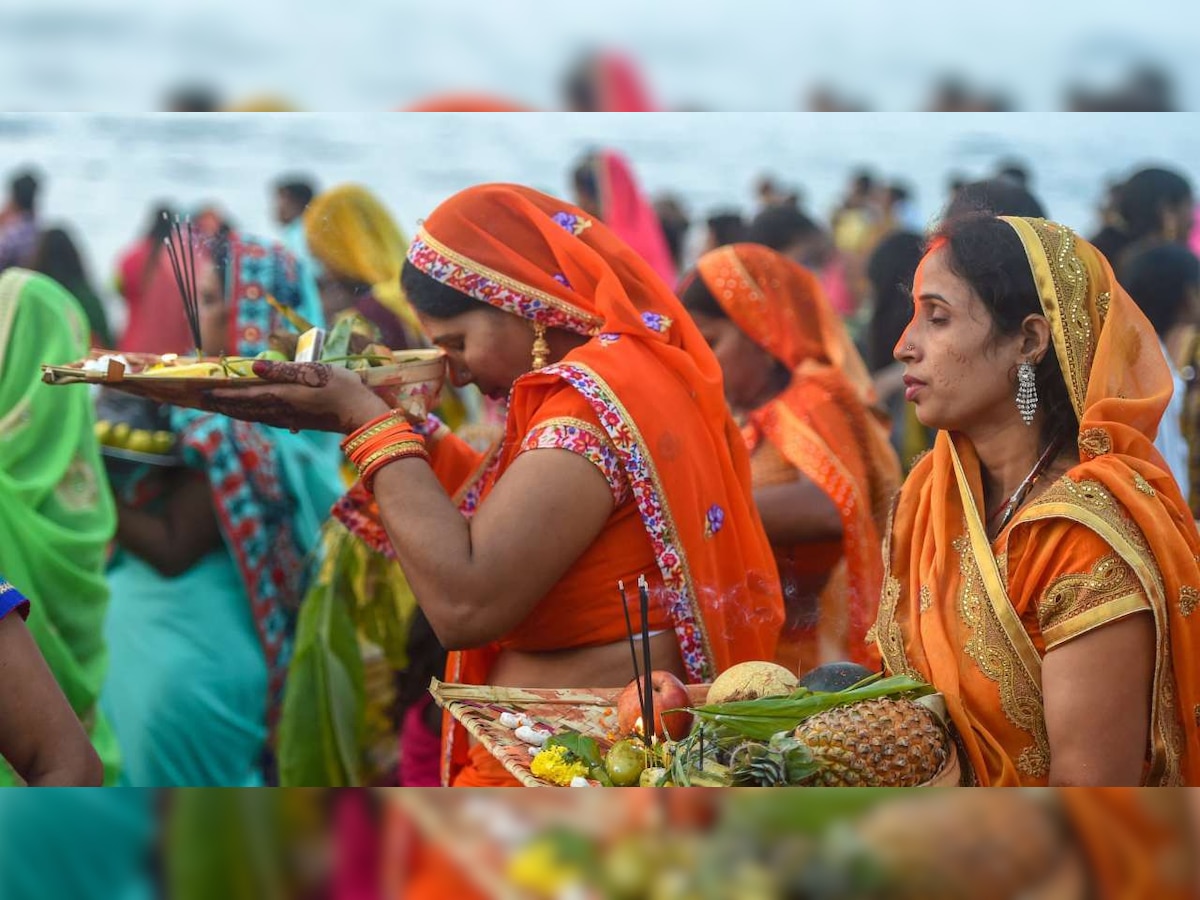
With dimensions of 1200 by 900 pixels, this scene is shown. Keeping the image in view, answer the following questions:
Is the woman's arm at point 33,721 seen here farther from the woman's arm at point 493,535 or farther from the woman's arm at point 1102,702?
the woman's arm at point 1102,702

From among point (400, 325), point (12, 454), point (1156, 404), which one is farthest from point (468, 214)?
point (1156, 404)

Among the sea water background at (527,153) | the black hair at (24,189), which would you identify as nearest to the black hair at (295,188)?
the sea water background at (527,153)

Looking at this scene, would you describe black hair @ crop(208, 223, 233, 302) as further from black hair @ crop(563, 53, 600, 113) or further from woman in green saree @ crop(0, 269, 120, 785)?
black hair @ crop(563, 53, 600, 113)

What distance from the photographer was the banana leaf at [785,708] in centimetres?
273

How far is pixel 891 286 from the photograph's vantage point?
327 cm

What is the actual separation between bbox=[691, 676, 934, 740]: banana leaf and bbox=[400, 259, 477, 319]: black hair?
0.90 m

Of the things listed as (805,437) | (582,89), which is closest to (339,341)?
(582,89)

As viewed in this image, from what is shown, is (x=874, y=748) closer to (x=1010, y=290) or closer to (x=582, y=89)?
(x=1010, y=290)

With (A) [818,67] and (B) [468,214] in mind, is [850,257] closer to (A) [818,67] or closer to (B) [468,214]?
(A) [818,67]

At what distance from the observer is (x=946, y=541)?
285cm

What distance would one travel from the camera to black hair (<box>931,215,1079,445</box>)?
2.78 meters

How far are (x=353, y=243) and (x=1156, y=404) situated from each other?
1616 millimetres

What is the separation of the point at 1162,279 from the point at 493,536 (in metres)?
1.41

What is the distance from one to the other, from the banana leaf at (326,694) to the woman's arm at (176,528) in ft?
0.89
